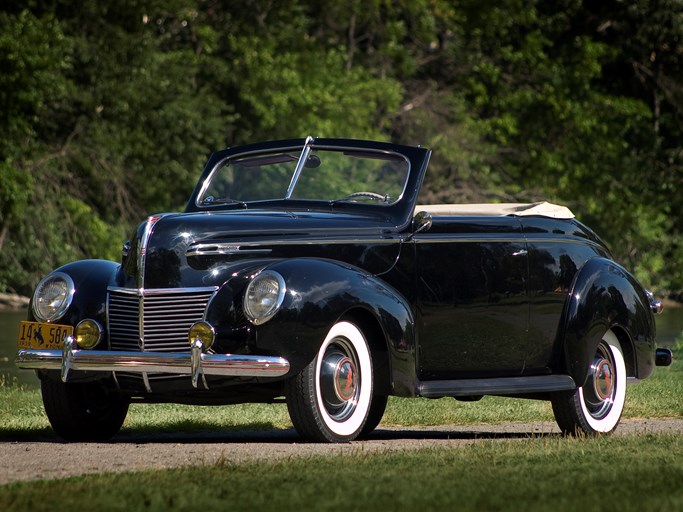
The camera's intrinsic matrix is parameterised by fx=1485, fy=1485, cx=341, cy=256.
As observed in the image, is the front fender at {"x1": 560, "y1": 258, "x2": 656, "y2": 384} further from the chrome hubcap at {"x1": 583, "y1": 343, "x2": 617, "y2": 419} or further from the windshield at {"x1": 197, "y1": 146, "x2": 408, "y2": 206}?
the windshield at {"x1": 197, "y1": 146, "x2": 408, "y2": 206}

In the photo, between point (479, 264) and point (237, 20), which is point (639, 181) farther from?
point (479, 264)

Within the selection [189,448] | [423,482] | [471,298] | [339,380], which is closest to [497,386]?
[471,298]

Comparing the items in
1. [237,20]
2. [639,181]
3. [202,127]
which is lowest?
[639,181]

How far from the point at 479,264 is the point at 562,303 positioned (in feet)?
2.46

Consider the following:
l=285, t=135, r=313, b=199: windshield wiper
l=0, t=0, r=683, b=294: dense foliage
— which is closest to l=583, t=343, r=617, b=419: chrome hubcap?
l=285, t=135, r=313, b=199: windshield wiper

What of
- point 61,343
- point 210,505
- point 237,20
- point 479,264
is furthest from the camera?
point 237,20

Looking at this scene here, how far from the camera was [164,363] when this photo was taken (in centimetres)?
812

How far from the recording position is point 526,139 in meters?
44.9

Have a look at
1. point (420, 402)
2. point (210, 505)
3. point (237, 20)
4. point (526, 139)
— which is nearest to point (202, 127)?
point (237, 20)

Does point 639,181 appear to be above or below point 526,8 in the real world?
below

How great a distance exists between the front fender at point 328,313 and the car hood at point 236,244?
228 millimetres

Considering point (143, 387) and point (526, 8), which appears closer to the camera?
point (143, 387)

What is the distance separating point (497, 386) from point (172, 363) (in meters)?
2.21

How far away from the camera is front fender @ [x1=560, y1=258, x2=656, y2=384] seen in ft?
31.7
